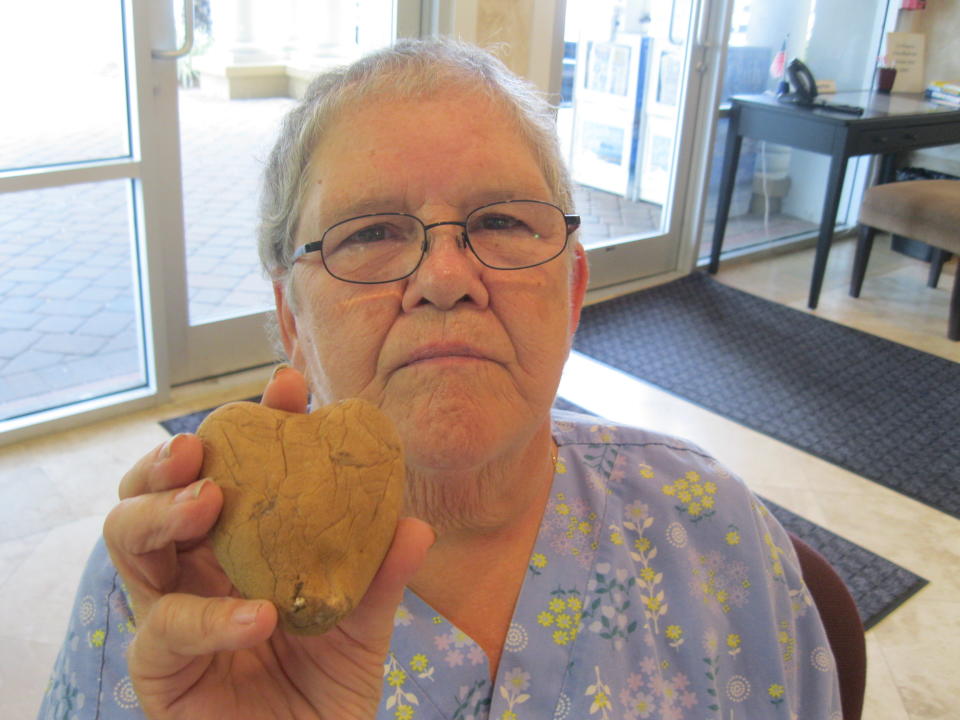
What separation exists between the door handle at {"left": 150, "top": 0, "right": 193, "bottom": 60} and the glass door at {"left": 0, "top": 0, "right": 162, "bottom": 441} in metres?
0.05

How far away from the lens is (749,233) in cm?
488

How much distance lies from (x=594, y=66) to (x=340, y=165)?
331cm

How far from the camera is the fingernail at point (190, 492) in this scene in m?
0.60

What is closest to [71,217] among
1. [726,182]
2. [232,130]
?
[232,130]

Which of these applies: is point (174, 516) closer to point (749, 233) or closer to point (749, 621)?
point (749, 621)

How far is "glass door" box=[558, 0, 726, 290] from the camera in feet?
13.0

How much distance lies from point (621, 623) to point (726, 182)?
373cm

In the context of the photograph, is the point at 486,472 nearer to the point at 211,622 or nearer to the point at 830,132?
the point at 211,622

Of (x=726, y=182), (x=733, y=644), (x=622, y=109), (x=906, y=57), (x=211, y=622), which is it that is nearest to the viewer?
(x=211, y=622)

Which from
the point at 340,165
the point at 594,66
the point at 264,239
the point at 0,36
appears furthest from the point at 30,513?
the point at 594,66

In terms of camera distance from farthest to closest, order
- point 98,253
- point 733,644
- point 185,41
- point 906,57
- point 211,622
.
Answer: point 906,57
point 98,253
point 185,41
point 733,644
point 211,622

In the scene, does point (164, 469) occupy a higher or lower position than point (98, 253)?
higher

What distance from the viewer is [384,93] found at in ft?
3.17

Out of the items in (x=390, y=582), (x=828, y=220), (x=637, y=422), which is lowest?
(x=637, y=422)
